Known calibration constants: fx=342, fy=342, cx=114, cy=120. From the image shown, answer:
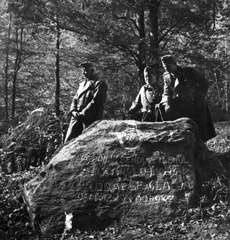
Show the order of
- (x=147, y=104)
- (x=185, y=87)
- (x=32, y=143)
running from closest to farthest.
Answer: (x=185, y=87) < (x=147, y=104) < (x=32, y=143)

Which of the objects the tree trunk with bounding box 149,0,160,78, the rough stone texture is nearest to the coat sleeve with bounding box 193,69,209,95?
the rough stone texture

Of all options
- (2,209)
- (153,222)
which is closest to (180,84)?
(153,222)

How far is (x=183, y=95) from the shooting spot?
6988 mm

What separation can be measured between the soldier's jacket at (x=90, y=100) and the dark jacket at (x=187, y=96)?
4.92ft

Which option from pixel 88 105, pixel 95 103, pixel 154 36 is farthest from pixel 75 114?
pixel 154 36

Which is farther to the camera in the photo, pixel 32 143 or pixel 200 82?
pixel 32 143

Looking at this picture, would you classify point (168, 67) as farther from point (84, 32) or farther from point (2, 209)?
point (84, 32)

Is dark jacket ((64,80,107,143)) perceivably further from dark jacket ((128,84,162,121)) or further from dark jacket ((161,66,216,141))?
dark jacket ((161,66,216,141))

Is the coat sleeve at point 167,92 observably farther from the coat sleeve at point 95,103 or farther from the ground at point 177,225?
the ground at point 177,225

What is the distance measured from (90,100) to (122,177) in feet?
9.72

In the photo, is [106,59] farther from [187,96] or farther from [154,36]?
[187,96]

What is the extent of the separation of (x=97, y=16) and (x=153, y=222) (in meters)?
9.95

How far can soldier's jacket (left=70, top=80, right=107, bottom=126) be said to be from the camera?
304 inches

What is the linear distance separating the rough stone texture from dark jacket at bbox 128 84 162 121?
62.2 inches
